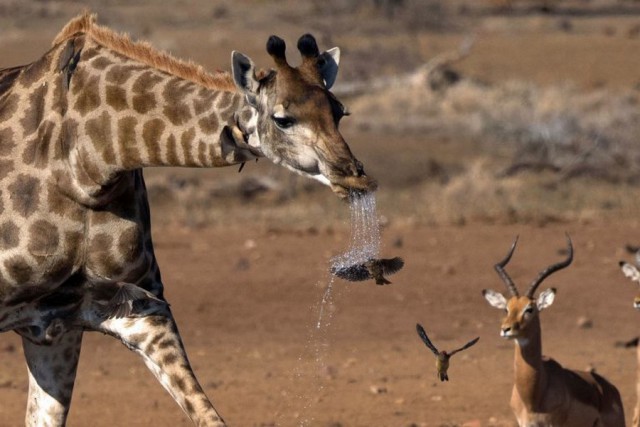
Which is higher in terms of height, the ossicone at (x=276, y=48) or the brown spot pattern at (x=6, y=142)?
the ossicone at (x=276, y=48)

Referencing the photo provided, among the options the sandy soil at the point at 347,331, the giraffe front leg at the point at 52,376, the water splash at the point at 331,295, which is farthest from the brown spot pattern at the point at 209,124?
the sandy soil at the point at 347,331

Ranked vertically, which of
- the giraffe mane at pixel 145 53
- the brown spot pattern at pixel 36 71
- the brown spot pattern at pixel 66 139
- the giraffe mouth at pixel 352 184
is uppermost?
the giraffe mouth at pixel 352 184

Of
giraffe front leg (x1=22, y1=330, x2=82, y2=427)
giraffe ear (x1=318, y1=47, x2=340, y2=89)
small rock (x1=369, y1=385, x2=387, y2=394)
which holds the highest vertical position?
giraffe ear (x1=318, y1=47, x2=340, y2=89)

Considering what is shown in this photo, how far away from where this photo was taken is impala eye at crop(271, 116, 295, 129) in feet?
18.5

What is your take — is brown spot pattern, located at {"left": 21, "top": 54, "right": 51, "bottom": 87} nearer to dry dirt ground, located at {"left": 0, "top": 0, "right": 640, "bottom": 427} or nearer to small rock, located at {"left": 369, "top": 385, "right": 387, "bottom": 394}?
dry dirt ground, located at {"left": 0, "top": 0, "right": 640, "bottom": 427}

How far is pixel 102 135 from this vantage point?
21.2 feet

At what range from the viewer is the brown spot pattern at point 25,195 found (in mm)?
6582

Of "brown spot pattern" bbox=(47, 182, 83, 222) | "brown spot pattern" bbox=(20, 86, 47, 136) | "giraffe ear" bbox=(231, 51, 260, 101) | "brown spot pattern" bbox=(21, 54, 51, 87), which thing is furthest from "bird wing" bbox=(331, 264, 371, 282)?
"brown spot pattern" bbox=(21, 54, 51, 87)

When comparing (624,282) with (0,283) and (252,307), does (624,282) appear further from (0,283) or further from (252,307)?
(0,283)

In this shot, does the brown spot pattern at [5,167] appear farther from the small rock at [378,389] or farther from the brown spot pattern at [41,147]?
the small rock at [378,389]

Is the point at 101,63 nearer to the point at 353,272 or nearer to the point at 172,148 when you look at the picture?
the point at 172,148

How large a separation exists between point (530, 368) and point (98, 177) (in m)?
4.00

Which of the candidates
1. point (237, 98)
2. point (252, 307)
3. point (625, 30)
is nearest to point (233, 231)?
point (252, 307)

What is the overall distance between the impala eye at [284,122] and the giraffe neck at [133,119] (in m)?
0.42
